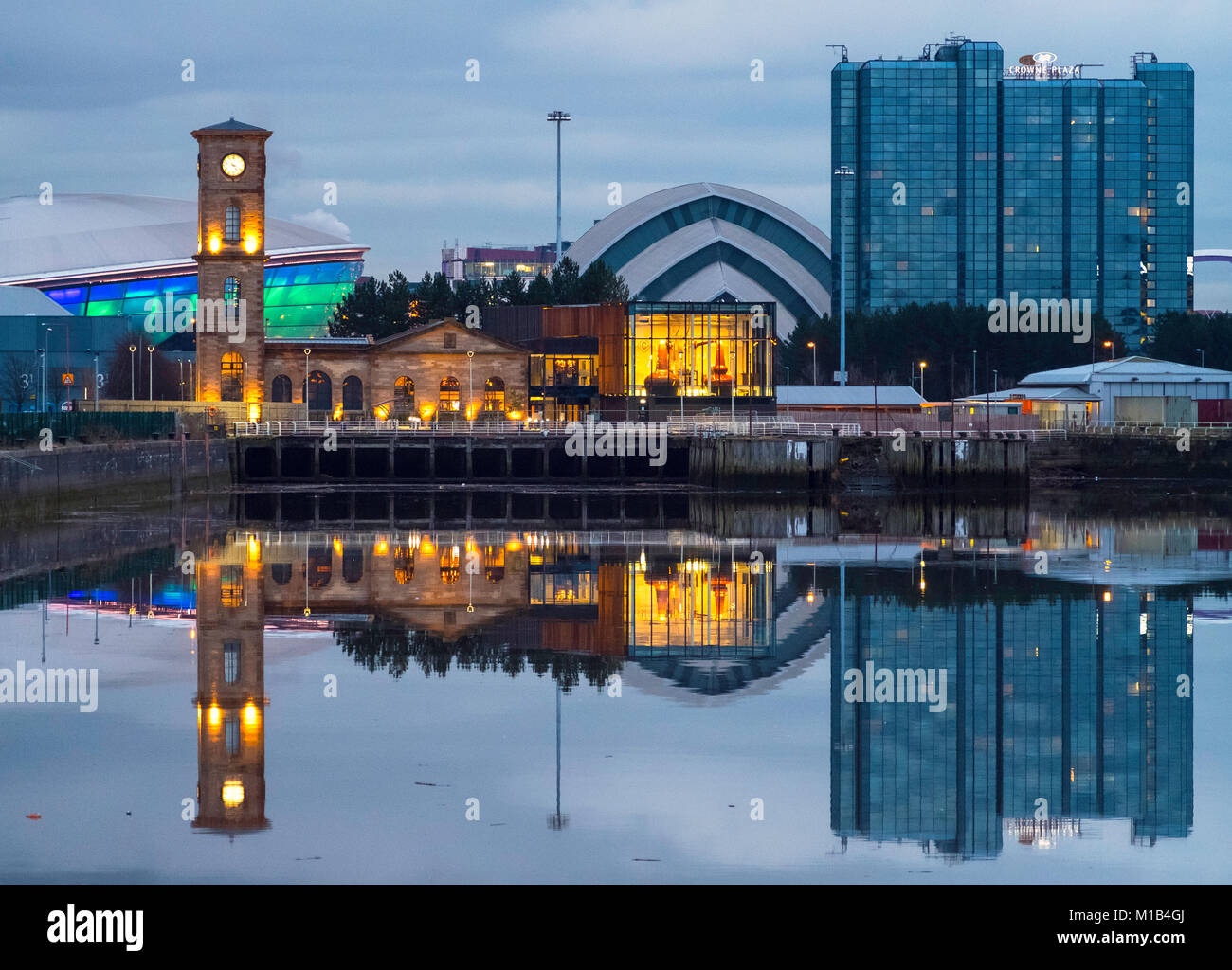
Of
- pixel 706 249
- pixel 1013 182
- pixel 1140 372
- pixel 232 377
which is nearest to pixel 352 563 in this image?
pixel 232 377

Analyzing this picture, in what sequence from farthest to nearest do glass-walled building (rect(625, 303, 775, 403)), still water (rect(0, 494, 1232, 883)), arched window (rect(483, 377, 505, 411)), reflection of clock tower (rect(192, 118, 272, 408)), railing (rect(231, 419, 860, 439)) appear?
glass-walled building (rect(625, 303, 775, 403)) < arched window (rect(483, 377, 505, 411)) < reflection of clock tower (rect(192, 118, 272, 408)) < railing (rect(231, 419, 860, 439)) < still water (rect(0, 494, 1232, 883))

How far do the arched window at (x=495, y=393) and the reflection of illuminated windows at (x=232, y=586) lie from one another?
48553mm

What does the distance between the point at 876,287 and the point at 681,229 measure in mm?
20623

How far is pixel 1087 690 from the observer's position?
2019cm

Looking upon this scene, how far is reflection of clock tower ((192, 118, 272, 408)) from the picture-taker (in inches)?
3063

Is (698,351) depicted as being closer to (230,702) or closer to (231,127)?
(231,127)

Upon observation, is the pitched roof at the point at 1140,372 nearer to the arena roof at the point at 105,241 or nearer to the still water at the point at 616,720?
the still water at the point at 616,720

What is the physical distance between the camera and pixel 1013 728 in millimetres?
17906

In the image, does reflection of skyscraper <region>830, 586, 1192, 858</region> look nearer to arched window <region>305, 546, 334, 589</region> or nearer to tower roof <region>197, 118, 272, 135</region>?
arched window <region>305, 546, 334, 589</region>

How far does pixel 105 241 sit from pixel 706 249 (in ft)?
167

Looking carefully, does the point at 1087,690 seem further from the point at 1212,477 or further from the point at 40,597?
the point at 1212,477

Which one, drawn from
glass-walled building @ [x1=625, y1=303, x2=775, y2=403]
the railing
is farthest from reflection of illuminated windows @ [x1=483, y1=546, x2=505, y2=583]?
glass-walled building @ [x1=625, y1=303, x2=775, y2=403]

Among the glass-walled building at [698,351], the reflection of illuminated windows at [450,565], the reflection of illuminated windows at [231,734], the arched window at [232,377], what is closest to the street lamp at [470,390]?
the glass-walled building at [698,351]

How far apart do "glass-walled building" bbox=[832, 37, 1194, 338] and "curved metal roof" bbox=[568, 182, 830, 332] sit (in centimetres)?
629
